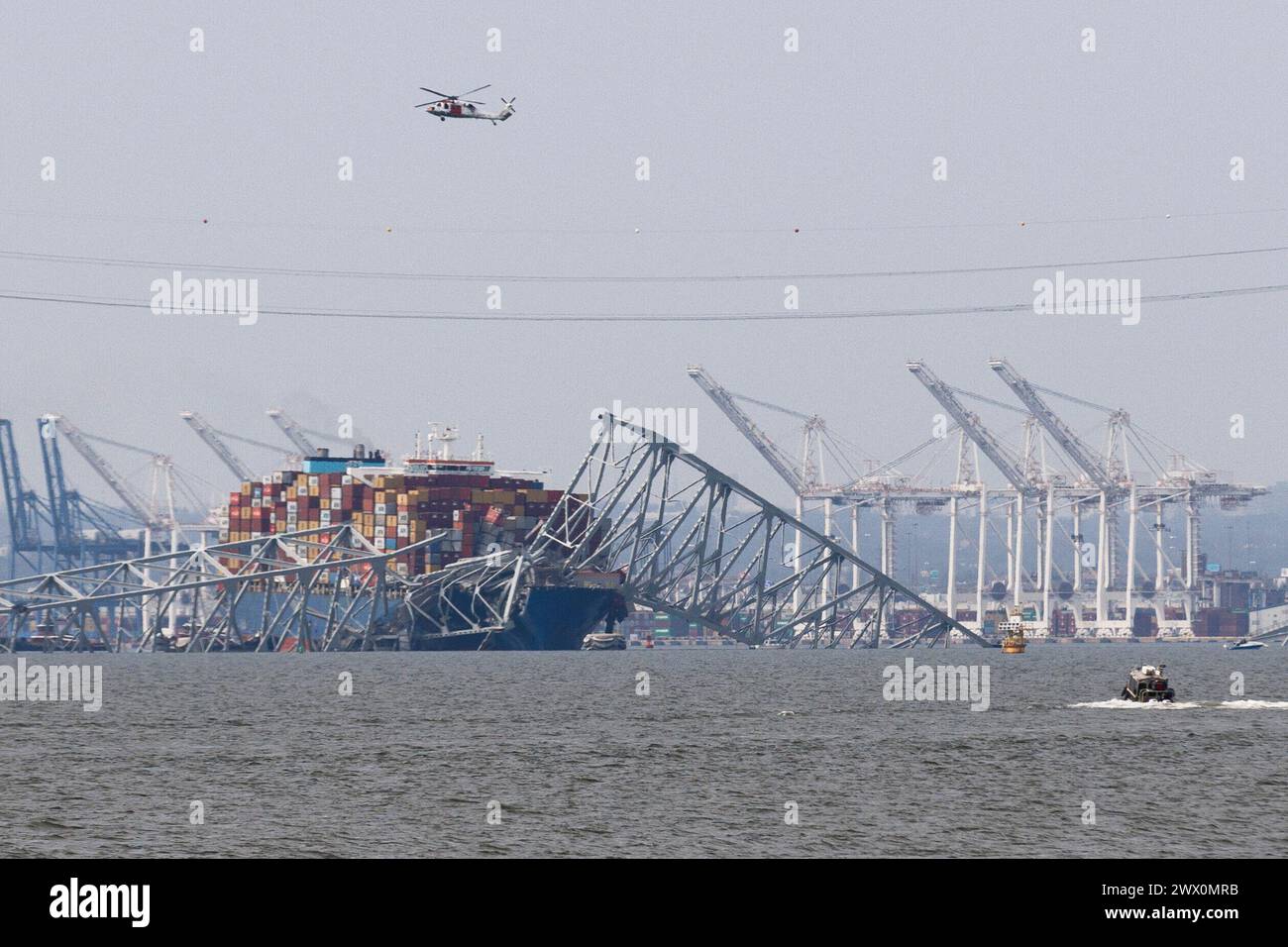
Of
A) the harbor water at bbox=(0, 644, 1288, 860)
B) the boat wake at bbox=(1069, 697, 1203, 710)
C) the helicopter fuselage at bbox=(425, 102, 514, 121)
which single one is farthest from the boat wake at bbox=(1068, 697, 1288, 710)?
the helicopter fuselage at bbox=(425, 102, 514, 121)

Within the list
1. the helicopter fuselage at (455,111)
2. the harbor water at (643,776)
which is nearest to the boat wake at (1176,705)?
the harbor water at (643,776)

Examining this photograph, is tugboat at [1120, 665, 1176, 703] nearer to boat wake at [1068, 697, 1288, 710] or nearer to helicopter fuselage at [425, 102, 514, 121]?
boat wake at [1068, 697, 1288, 710]

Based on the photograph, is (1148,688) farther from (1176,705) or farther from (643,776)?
(643,776)

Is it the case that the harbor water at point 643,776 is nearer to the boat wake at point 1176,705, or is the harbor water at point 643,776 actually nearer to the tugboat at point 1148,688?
the boat wake at point 1176,705

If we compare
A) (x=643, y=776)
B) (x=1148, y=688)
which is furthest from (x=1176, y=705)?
(x=643, y=776)

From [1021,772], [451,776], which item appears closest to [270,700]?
[451,776]
